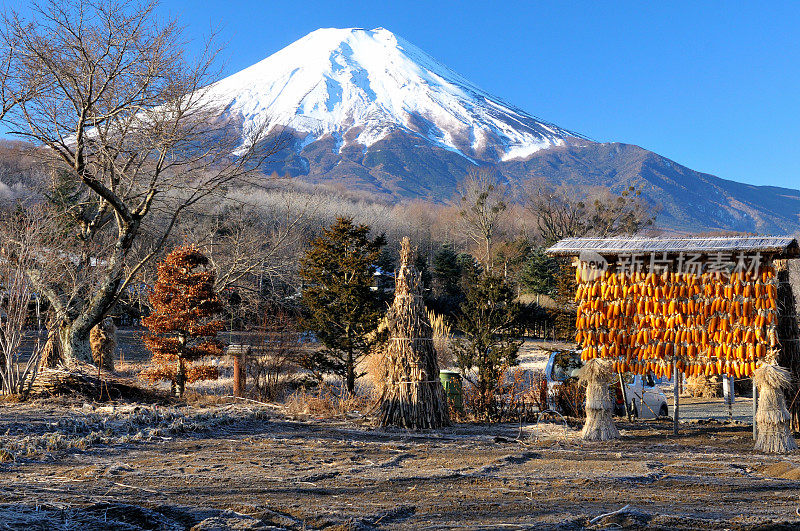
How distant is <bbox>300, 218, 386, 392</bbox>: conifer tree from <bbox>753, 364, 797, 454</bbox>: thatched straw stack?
699cm

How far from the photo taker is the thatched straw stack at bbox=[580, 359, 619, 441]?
8.66 metres

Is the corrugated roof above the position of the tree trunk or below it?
above

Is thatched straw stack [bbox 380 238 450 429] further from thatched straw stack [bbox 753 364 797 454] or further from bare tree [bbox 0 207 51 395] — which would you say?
bare tree [bbox 0 207 51 395]

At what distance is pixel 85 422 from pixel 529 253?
Answer: 34.0m

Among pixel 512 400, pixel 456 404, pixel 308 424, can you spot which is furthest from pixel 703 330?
pixel 308 424

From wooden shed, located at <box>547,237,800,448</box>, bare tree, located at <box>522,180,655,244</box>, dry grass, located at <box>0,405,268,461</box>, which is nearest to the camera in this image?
dry grass, located at <box>0,405,268,461</box>

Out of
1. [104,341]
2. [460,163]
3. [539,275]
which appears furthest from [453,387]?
[460,163]

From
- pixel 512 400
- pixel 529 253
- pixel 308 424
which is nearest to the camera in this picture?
pixel 308 424

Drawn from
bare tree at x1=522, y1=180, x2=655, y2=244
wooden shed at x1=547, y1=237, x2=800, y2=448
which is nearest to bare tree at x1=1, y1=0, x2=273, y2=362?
wooden shed at x1=547, y1=237, x2=800, y2=448

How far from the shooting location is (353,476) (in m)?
6.05

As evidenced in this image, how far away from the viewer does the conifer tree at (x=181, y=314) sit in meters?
13.4

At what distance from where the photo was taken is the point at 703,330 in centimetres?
825

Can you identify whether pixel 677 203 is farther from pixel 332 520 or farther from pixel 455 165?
pixel 332 520

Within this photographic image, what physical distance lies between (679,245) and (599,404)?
86.0 inches
